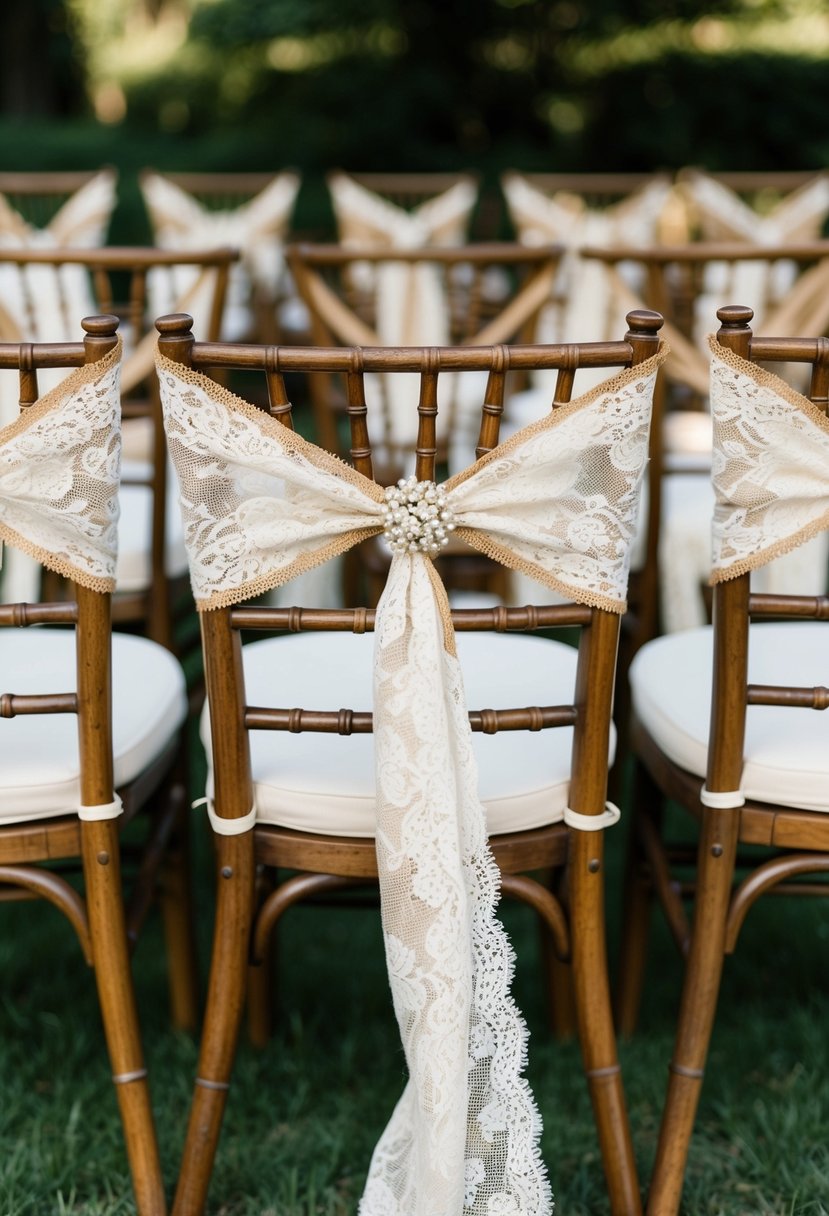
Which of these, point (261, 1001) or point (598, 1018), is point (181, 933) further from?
point (598, 1018)

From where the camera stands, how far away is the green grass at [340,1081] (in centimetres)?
168

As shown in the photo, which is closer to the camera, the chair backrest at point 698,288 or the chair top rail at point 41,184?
the chair backrest at point 698,288

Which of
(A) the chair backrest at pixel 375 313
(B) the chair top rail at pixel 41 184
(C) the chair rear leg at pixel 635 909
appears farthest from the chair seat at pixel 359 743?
(B) the chair top rail at pixel 41 184

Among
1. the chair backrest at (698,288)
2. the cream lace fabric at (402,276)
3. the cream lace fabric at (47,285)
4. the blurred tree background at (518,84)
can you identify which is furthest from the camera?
the blurred tree background at (518,84)

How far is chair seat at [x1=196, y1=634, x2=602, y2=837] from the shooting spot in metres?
1.48

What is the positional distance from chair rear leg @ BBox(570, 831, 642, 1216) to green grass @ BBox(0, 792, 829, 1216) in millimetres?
128

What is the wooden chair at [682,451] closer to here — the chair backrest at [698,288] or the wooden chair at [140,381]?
the chair backrest at [698,288]

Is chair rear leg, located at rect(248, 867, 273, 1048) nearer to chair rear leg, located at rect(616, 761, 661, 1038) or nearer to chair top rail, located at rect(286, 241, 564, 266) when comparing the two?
chair rear leg, located at rect(616, 761, 661, 1038)

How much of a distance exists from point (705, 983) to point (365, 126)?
780 centimetres

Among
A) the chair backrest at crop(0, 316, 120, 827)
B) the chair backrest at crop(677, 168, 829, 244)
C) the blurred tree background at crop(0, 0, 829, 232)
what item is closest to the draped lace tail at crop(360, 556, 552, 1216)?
the chair backrest at crop(0, 316, 120, 827)

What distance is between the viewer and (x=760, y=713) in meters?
1.61

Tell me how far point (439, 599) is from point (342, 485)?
0.17m

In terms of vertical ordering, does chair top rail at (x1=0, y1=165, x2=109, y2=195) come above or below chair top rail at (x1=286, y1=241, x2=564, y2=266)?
above

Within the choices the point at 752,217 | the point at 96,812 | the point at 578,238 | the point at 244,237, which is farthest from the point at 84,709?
the point at 752,217
